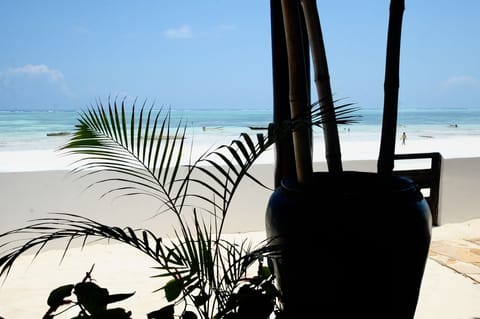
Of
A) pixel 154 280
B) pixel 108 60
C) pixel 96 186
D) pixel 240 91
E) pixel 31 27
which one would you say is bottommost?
pixel 154 280

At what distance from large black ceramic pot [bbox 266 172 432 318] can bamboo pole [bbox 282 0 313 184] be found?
0.15 meters

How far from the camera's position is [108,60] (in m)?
32.1

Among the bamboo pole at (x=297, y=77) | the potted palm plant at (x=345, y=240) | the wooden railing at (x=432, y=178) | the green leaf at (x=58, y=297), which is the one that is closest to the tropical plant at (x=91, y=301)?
the green leaf at (x=58, y=297)

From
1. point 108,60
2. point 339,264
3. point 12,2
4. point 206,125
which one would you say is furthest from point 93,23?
point 339,264

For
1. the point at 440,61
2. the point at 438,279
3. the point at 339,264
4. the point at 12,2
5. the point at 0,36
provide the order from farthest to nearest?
the point at 440,61 < the point at 0,36 < the point at 12,2 < the point at 438,279 < the point at 339,264

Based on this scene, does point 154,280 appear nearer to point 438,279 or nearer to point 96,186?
point 96,186

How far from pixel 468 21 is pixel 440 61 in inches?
424

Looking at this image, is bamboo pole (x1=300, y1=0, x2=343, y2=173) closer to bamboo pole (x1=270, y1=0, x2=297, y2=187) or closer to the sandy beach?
bamboo pole (x1=270, y1=0, x2=297, y2=187)

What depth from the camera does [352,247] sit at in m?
1.05

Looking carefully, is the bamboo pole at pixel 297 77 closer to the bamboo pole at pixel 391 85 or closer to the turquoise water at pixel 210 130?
the bamboo pole at pixel 391 85

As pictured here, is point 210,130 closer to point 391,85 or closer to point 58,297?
point 391,85

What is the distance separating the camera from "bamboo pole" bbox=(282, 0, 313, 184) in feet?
4.13

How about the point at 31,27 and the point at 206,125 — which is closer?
the point at 206,125

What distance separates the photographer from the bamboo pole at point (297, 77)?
126 centimetres
